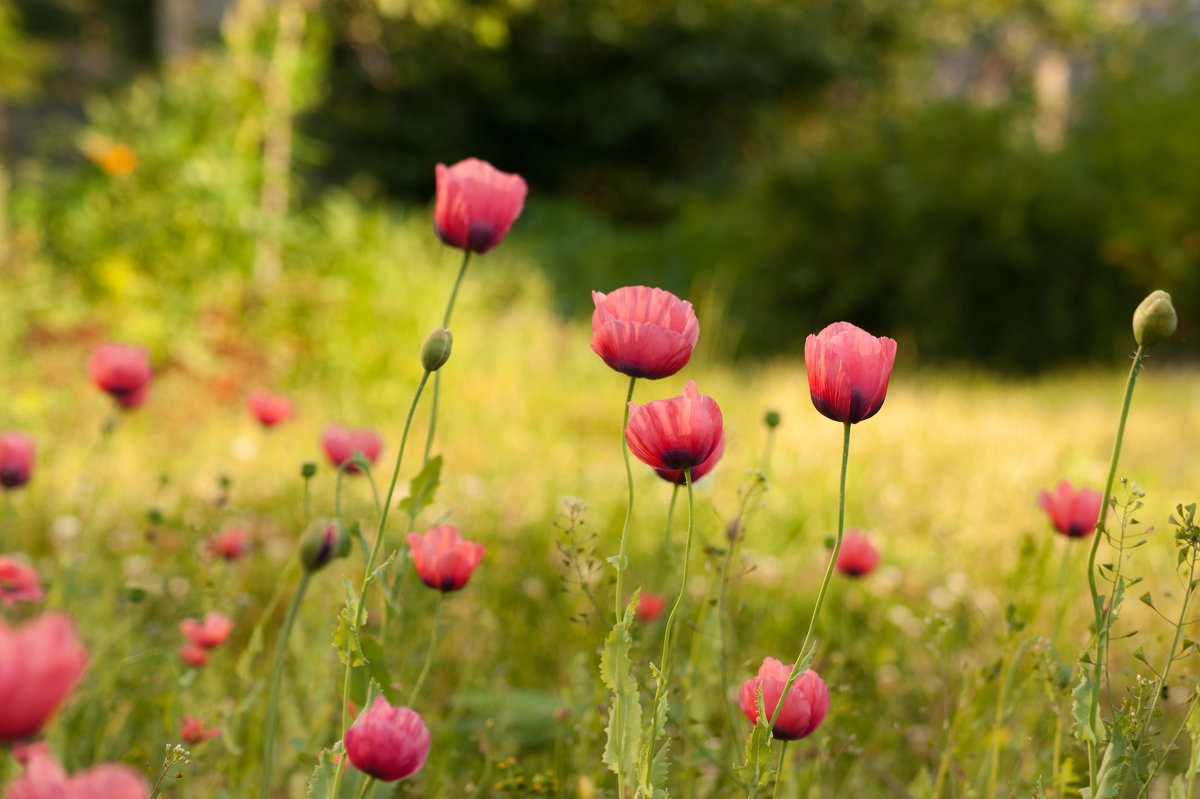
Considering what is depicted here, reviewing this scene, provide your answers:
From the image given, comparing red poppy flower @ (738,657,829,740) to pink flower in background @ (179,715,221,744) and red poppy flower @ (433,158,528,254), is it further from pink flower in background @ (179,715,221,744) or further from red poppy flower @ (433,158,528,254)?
pink flower in background @ (179,715,221,744)

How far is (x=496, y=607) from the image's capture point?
2.04m

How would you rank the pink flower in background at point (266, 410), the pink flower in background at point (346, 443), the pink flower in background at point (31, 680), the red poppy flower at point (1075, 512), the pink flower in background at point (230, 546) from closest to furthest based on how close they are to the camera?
the pink flower in background at point (31, 680), the red poppy flower at point (1075, 512), the pink flower in background at point (346, 443), the pink flower in background at point (230, 546), the pink flower in background at point (266, 410)

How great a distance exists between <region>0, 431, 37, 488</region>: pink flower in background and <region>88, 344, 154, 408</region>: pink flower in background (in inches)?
5.6

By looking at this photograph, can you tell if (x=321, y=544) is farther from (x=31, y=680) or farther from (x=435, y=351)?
(x=31, y=680)

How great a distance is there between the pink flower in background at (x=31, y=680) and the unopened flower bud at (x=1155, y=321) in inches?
28.3

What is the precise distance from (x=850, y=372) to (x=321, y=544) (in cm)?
51

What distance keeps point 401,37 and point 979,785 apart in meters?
12.4

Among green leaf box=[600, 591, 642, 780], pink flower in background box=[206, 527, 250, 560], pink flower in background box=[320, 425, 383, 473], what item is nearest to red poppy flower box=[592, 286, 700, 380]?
green leaf box=[600, 591, 642, 780]

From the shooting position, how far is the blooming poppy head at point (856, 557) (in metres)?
1.36

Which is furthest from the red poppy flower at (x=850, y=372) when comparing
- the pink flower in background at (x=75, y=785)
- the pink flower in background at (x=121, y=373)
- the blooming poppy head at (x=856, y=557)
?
the pink flower in background at (x=121, y=373)

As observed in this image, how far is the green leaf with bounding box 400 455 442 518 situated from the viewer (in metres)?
0.99

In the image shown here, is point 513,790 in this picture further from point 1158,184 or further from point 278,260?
point 1158,184

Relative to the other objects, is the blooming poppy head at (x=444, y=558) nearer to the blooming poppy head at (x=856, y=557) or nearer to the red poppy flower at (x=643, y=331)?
the red poppy flower at (x=643, y=331)

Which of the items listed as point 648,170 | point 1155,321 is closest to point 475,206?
point 1155,321
